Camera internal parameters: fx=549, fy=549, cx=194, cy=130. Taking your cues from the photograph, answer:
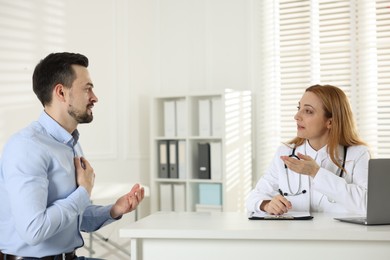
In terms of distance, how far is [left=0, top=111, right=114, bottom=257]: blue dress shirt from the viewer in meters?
1.91

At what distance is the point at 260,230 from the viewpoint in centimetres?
207

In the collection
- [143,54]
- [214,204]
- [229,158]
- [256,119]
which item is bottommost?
[214,204]

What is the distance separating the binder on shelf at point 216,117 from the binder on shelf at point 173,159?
0.38 metres

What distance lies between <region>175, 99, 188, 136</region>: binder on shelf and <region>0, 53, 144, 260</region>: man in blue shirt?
2.52 m

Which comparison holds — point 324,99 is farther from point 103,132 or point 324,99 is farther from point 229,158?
point 103,132

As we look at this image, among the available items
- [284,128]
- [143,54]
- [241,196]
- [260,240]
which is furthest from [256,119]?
[260,240]

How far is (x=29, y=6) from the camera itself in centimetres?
412

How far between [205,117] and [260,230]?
9.17 ft

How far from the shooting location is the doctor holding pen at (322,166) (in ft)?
8.59

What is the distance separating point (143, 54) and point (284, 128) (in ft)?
5.00

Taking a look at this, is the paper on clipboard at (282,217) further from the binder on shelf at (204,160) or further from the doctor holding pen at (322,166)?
the binder on shelf at (204,160)

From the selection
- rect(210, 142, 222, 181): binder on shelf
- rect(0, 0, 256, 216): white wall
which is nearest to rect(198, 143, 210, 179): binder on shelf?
rect(210, 142, 222, 181): binder on shelf

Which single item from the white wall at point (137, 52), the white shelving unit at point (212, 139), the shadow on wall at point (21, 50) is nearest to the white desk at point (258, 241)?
the shadow on wall at point (21, 50)

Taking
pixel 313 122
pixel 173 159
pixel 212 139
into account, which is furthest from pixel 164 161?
pixel 313 122
